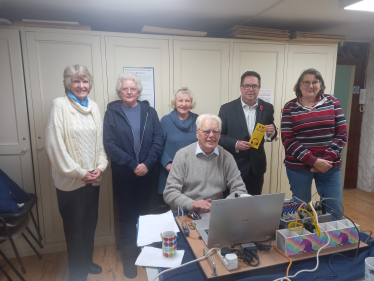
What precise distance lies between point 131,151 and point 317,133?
4.80 ft

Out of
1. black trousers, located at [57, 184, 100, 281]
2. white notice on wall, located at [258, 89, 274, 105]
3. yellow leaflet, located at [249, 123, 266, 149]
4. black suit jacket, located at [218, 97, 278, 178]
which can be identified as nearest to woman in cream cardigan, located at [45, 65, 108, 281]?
black trousers, located at [57, 184, 100, 281]

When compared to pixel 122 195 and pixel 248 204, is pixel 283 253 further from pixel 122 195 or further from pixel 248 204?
pixel 122 195

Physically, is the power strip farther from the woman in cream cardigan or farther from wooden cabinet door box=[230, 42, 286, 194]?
wooden cabinet door box=[230, 42, 286, 194]

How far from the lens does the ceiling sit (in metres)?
2.11

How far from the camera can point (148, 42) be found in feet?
8.00

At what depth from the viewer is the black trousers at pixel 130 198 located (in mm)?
2178

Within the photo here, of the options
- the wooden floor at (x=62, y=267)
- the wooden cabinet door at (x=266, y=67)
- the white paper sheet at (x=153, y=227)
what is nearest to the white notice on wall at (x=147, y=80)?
the wooden cabinet door at (x=266, y=67)

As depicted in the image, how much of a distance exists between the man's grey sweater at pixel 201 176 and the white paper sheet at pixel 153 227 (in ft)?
0.86

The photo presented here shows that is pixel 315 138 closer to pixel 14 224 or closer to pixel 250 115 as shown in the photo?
pixel 250 115

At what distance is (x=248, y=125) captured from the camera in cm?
224

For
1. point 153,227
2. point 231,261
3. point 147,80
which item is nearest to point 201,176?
point 153,227

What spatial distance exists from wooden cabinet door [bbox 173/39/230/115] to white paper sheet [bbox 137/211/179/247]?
4.97 ft

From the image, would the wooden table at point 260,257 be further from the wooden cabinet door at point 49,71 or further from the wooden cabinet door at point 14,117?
the wooden cabinet door at point 14,117

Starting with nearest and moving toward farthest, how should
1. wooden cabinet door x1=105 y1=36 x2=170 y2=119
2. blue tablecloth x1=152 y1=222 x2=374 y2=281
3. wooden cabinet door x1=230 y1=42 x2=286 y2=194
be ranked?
blue tablecloth x1=152 y1=222 x2=374 y2=281 < wooden cabinet door x1=105 y1=36 x2=170 y2=119 < wooden cabinet door x1=230 y1=42 x2=286 y2=194
